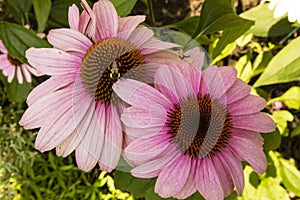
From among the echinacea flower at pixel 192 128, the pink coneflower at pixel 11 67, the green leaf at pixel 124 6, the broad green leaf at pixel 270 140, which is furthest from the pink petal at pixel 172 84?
the pink coneflower at pixel 11 67

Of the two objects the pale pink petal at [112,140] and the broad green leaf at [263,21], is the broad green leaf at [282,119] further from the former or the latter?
the pale pink petal at [112,140]

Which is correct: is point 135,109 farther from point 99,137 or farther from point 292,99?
point 292,99

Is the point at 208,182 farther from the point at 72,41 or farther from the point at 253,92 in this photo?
the point at 253,92

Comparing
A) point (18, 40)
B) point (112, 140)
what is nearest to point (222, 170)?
point (112, 140)

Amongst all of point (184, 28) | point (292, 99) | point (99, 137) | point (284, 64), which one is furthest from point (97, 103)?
point (292, 99)

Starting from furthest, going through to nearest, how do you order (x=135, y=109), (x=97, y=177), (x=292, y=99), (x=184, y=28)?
(x=97, y=177) → (x=292, y=99) → (x=184, y=28) → (x=135, y=109)

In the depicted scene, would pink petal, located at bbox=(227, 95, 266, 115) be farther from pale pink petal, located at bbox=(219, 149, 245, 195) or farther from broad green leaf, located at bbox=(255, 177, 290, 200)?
broad green leaf, located at bbox=(255, 177, 290, 200)
